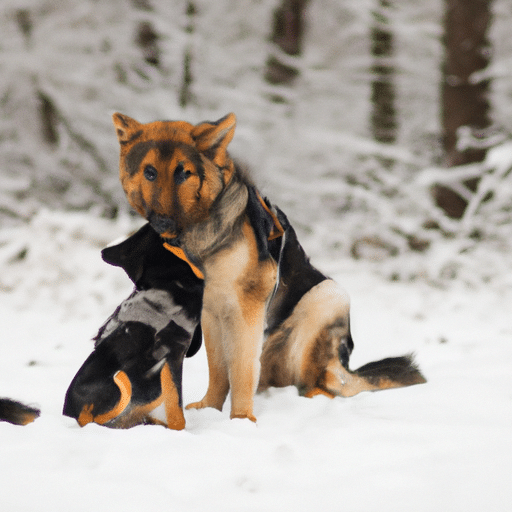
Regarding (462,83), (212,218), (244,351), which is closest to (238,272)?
(212,218)

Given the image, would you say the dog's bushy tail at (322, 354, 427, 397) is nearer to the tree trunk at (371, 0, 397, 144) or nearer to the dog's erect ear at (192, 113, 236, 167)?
the dog's erect ear at (192, 113, 236, 167)

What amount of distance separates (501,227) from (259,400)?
4293mm

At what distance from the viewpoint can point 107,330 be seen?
2.09 metres

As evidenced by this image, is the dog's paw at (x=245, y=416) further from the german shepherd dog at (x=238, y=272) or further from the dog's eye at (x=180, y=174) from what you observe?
the dog's eye at (x=180, y=174)

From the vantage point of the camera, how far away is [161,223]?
6.32 ft

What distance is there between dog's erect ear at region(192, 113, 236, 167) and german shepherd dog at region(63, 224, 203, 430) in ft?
1.49

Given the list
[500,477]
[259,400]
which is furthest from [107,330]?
[500,477]

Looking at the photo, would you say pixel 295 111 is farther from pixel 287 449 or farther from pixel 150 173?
pixel 287 449

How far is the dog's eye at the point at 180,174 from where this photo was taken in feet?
6.14

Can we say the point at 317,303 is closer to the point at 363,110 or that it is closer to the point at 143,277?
the point at 143,277

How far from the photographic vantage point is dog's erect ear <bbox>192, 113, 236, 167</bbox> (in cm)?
195

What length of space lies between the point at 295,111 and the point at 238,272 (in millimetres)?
5275

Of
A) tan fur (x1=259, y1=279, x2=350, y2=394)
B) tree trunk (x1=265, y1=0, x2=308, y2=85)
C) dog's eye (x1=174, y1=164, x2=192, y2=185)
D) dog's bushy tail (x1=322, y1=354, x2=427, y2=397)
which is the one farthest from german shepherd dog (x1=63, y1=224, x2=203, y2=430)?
tree trunk (x1=265, y1=0, x2=308, y2=85)

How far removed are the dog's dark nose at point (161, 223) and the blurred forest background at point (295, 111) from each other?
3775mm
